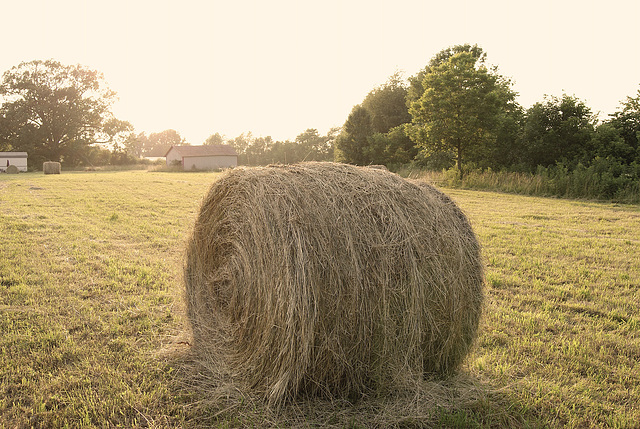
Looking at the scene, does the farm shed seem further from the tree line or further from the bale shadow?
the bale shadow

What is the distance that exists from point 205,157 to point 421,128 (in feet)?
126

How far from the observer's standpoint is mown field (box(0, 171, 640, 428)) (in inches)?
127

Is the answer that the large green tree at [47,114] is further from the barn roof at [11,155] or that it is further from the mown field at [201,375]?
the mown field at [201,375]

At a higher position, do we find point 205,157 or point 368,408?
point 205,157

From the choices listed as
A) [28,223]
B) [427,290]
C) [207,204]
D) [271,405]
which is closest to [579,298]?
[427,290]

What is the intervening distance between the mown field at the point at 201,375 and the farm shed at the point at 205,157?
52698 millimetres

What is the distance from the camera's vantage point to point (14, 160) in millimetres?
49219

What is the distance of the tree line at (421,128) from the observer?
81.5 ft

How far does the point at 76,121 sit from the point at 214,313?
65835 mm

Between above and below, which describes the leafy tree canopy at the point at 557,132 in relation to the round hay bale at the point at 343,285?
above

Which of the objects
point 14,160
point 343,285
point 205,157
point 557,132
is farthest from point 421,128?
point 14,160

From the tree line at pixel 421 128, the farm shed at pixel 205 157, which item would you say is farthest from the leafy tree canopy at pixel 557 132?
the farm shed at pixel 205 157

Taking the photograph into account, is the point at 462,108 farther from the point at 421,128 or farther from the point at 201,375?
the point at 201,375

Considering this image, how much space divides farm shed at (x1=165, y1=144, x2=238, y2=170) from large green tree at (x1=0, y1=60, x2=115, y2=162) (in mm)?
13459
